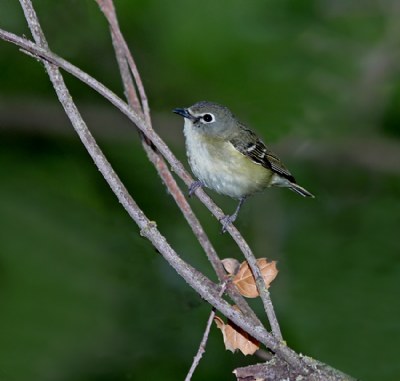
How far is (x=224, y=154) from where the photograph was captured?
5.06 metres

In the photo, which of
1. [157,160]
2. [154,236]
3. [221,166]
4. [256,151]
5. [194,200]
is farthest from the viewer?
[194,200]

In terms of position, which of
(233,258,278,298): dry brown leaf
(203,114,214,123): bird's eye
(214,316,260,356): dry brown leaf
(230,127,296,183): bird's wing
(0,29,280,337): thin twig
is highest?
(230,127,296,183): bird's wing

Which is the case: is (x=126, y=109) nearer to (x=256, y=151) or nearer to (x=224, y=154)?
Result: (x=224, y=154)

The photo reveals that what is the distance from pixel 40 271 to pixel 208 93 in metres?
2.10

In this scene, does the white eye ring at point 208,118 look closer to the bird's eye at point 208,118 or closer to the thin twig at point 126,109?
the bird's eye at point 208,118

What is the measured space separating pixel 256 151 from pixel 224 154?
297mm

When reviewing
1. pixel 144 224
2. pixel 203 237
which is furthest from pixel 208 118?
pixel 144 224

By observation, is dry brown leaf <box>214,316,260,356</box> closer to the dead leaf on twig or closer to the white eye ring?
the dead leaf on twig

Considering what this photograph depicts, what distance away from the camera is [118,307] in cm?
653

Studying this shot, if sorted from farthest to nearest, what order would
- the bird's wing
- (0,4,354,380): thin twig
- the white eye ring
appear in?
the bird's wing, the white eye ring, (0,4,354,380): thin twig

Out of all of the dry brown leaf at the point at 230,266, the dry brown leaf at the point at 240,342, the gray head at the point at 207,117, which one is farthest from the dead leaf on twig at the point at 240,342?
the gray head at the point at 207,117

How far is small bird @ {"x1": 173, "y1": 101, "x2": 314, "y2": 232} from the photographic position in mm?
4930

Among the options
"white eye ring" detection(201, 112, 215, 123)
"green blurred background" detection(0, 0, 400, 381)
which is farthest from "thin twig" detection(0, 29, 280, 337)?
"green blurred background" detection(0, 0, 400, 381)

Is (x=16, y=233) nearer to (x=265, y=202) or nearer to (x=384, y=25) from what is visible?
(x=265, y=202)
